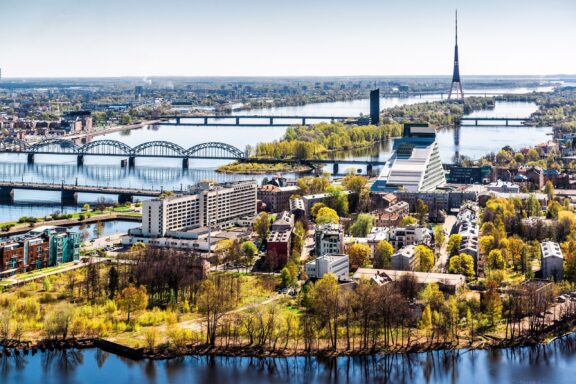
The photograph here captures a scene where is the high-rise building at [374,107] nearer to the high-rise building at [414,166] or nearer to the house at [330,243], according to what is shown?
the high-rise building at [414,166]

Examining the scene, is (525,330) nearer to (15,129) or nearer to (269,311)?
(269,311)

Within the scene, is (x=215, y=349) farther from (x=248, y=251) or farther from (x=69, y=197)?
(x=69, y=197)

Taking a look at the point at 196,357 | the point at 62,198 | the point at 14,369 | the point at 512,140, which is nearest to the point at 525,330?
the point at 196,357

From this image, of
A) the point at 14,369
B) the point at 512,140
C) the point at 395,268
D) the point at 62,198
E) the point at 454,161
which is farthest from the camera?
the point at 512,140

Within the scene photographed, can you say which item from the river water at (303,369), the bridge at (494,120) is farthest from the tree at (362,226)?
the bridge at (494,120)

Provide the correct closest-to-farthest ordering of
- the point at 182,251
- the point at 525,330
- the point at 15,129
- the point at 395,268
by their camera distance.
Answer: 1. the point at 525,330
2. the point at 395,268
3. the point at 182,251
4. the point at 15,129

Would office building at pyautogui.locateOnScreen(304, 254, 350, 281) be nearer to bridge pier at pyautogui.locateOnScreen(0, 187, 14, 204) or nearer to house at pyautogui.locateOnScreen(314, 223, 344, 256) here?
house at pyautogui.locateOnScreen(314, 223, 344, 256)
